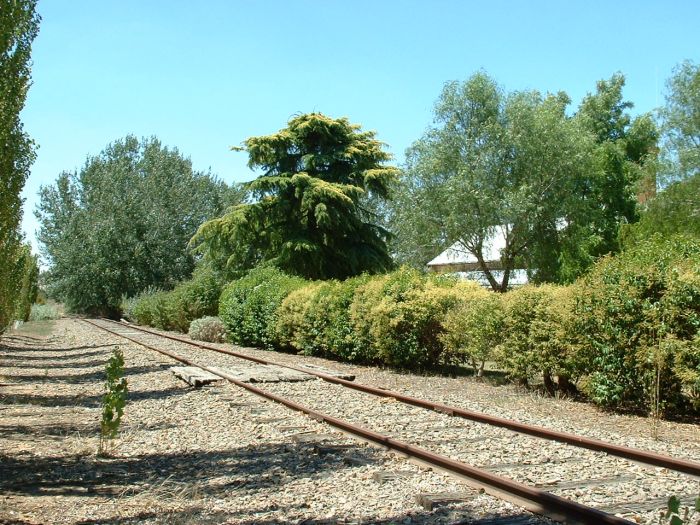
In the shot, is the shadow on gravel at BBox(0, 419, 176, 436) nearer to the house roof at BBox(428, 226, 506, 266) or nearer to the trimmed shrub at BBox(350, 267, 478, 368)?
the trimmed shrub at BBox(350, 267, 478, 368)

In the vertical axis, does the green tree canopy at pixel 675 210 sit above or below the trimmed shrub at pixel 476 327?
above

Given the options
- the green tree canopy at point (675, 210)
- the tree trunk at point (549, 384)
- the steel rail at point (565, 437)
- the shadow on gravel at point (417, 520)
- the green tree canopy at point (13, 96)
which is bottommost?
the shadow on gravel at point (417, 520)

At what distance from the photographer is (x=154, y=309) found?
44469 millimetres

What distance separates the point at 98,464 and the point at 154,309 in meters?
38.6

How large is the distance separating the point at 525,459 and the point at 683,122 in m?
30.1

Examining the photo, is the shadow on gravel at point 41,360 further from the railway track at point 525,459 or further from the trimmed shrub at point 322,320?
the railway track at point 525,459

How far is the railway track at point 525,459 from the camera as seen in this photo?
515cm

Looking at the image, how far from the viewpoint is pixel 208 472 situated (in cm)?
662

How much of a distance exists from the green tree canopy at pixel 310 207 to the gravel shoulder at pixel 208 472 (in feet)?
64.5

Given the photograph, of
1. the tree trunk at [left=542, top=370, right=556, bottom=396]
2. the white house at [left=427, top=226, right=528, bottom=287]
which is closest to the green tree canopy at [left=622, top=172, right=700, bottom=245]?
the white house at [left=427, top=226, right=528, bottom=287]

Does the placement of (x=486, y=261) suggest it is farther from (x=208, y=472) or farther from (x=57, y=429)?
(x=208, y=472)

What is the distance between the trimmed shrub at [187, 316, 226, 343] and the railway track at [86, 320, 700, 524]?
1939cm

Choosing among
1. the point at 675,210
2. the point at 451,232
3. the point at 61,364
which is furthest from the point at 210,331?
the point at 675,210

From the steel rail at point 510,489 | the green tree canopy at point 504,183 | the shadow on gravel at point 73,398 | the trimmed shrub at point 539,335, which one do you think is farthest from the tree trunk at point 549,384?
the green tree canopy at point 504,183
